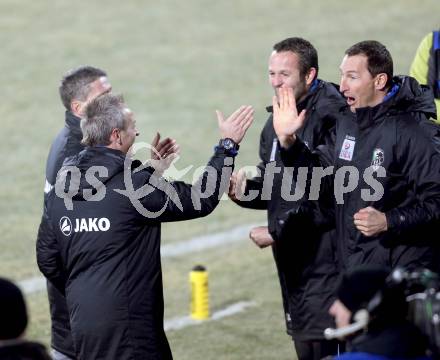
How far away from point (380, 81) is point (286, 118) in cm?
65

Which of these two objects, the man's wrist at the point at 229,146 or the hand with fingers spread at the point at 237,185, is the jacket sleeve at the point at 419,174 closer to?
the man's wrist at the point at 229,146

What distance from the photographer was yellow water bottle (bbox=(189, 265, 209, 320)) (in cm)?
1019

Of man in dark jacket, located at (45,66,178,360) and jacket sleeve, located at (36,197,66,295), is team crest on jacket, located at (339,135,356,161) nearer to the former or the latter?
man in dark jacket, located at (45,66,178,360)

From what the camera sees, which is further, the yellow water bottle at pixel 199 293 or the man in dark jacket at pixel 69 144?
the yellow water bottle at pixel 199 293

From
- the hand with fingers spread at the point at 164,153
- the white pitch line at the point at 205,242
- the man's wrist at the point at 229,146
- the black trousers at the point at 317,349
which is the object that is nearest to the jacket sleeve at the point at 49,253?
the hand with fingers spread at the point at 164,153

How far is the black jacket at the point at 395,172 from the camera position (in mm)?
6570

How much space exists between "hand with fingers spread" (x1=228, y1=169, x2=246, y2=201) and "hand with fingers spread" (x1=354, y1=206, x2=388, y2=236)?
108 centimetres

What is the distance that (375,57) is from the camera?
268 inches

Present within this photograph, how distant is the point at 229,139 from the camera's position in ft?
21.4

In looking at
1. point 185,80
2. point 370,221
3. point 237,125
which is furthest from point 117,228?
point 185,80

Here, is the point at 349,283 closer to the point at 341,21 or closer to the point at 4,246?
the point at 4,246

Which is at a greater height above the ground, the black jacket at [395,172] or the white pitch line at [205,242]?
the black jacket at [395,172]

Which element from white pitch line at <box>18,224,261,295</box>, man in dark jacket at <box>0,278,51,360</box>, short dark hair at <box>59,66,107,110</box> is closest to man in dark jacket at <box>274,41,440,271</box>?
short dark hair at <box>59,66,107,110</box>

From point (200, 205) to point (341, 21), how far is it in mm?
17534
